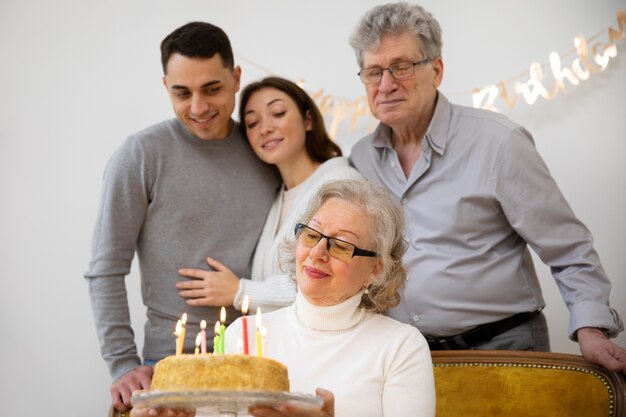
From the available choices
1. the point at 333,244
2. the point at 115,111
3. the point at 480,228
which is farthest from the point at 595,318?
the point at 115,111

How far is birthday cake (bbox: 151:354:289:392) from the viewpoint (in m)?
1.42

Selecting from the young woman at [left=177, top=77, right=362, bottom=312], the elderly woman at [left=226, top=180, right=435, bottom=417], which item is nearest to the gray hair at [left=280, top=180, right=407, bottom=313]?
the elderly woman at [left=226, top=180, right=435, bottom=417]

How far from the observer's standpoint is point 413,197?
2621 mm

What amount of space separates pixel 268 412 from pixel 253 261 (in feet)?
4.15

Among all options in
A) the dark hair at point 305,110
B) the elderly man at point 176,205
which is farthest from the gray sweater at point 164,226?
the dark hair at point 305,110

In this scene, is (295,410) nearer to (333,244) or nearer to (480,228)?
(333,244)

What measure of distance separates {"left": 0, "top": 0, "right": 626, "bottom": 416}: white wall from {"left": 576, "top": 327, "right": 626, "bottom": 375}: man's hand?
109cm

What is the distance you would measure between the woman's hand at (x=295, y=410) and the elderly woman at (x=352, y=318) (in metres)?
0.29

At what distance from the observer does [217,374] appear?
143 centimetres

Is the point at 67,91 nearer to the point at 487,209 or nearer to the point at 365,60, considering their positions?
the point at 365,60

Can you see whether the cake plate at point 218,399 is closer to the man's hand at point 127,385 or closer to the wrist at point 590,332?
the man's hand at point 127,385

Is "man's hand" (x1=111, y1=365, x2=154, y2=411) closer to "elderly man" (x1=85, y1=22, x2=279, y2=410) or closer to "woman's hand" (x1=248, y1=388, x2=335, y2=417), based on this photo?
"elderly man" (x1=85, y1=22, x2=279, y2=410)

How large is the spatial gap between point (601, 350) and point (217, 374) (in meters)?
1.27

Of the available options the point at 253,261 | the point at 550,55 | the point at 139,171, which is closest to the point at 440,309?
the point at 253,261
